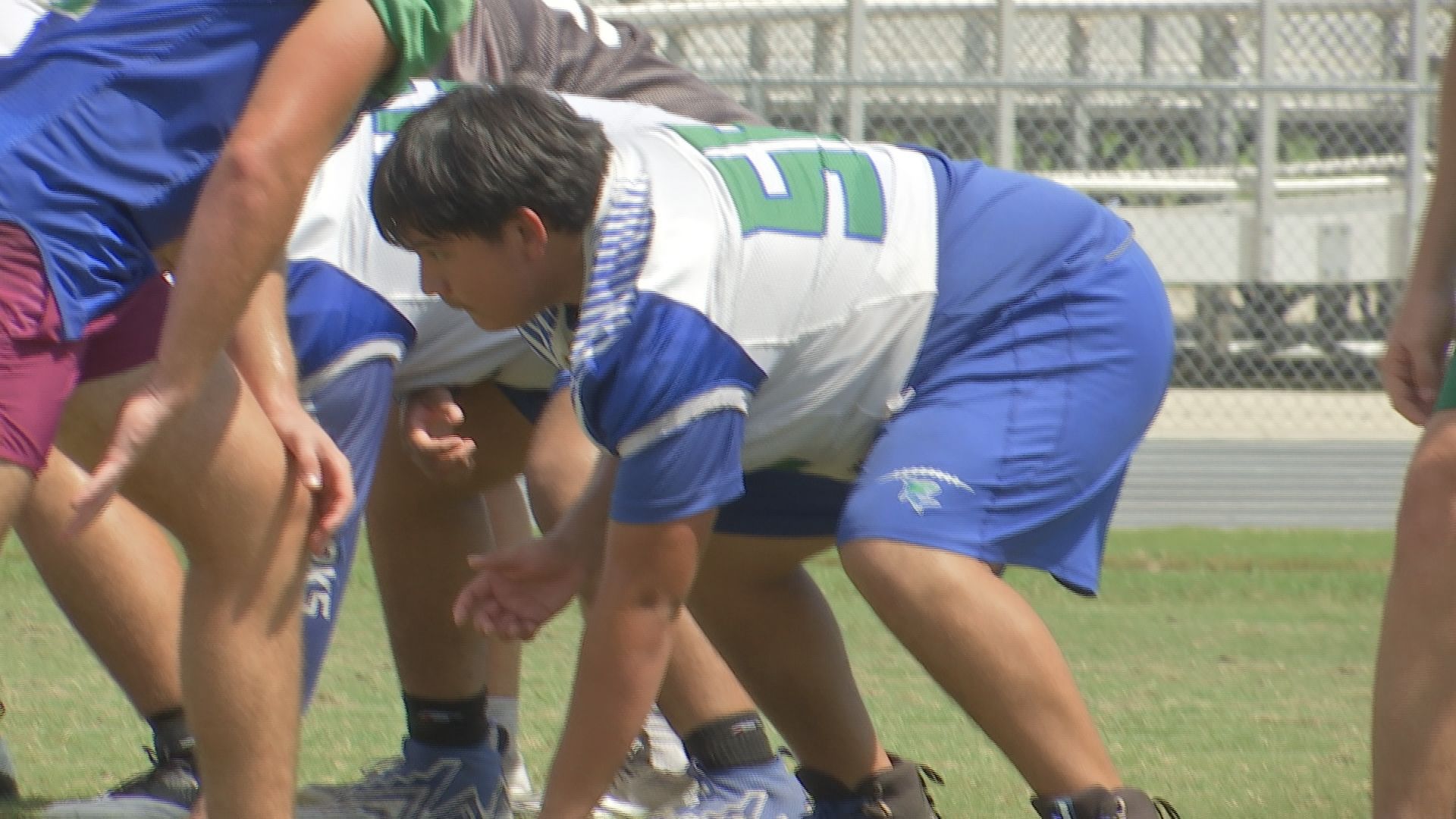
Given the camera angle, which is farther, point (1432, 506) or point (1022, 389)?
point (1022, 389)

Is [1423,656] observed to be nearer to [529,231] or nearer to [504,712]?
[529,231]

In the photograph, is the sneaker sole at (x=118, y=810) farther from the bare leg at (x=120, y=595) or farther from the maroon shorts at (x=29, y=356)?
the maroon shorts at (x=29, y=356)

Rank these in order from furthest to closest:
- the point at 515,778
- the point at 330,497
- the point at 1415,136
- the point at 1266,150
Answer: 1. the point at 1266,150
2. the point at 1415,136
3. the point at 515,778
4. the point at 330,497

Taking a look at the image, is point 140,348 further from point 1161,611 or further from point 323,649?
point 1161,611

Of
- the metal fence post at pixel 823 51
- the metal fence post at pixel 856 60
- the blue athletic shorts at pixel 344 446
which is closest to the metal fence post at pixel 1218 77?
the metal fence post at pixel 823 51

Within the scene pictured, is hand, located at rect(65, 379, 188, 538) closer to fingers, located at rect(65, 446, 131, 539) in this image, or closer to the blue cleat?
fingers, located at rect(65, 446, 131, 539)

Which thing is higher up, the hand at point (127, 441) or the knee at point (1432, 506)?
the hand at point (127, 441)

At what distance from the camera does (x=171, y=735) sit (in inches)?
135

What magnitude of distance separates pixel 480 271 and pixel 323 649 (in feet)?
2.69

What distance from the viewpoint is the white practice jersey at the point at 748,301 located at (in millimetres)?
2559

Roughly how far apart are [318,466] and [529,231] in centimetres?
44

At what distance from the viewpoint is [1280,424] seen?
11.0m

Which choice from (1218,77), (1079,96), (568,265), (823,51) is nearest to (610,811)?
(568,265)

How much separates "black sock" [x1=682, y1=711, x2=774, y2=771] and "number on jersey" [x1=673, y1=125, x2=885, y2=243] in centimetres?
98
